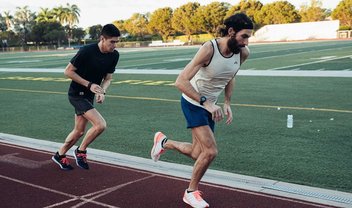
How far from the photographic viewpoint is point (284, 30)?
8181 centimetres

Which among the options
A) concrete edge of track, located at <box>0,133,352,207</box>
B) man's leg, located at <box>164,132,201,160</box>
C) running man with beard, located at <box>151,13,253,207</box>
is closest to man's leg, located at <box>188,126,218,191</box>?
running man with beard, located at <box>151,13,253,207</box>

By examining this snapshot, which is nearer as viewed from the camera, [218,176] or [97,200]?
[97,200]

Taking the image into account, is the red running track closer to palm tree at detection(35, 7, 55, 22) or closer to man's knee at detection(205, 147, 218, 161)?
man's knee at detection(205, 147, 218, 161)

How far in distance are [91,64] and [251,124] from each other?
3.93m

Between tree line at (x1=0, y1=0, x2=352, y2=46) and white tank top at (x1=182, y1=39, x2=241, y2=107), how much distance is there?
268 feet

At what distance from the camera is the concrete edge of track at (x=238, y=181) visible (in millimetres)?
4633

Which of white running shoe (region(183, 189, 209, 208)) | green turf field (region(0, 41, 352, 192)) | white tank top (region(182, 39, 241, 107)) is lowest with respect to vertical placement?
green turf field (region(0, 41, 352, 192))

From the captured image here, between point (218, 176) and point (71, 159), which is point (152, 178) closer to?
point (218, 176)

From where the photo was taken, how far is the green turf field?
5867 mm

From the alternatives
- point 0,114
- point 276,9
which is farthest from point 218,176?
point 276,9

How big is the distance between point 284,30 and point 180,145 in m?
80.7

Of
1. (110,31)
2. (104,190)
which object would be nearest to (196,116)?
(104,190)

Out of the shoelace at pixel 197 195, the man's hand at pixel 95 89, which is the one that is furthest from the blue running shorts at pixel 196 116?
the man's hand at pixel 95 89

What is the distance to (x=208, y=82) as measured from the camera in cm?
439
